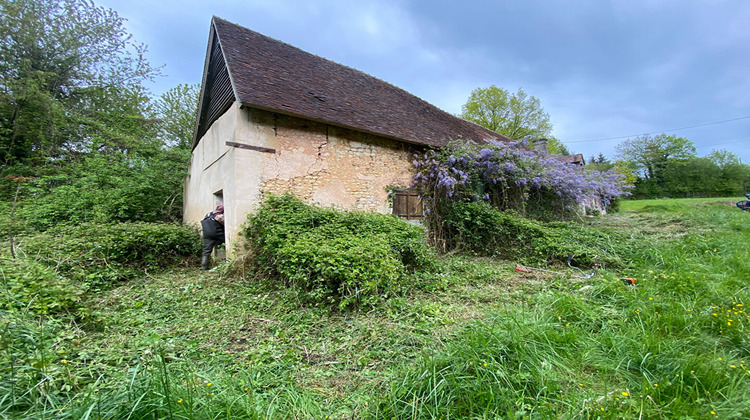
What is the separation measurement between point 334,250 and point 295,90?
4959 mm

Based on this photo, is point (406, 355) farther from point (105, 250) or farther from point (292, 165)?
point (105, 250)

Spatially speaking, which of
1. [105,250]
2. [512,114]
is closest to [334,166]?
[105,250]

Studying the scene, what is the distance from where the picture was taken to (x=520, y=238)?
6984mm

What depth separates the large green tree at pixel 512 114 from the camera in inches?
1031

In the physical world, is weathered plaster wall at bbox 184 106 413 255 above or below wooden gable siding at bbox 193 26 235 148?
below

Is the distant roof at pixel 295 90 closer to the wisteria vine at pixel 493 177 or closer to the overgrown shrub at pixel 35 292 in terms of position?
the wisteria vine at pixel 493 177

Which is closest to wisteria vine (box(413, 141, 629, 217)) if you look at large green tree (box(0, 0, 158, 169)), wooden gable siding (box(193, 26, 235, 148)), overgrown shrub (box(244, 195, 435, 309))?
overgrown shrub (box(244, 195, 435, 309))

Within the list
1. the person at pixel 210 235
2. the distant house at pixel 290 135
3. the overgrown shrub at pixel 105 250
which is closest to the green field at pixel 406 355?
the overgrown shrub at pixel 105 250

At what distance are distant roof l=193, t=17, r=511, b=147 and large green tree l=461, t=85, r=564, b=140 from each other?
18791mm

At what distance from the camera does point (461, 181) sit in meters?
8.28

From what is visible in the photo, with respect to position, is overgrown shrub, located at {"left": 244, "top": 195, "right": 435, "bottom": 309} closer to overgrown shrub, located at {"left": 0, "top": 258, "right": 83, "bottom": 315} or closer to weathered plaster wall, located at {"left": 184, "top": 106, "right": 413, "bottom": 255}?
weathered plaster wall, located at {"left": 184, "top": 106, "right": 413, "bottom": 255}

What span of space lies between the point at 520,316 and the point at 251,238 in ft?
17.1

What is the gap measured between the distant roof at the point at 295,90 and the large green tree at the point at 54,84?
744cm

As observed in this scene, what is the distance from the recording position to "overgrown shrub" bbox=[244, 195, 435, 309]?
382 centimetres
